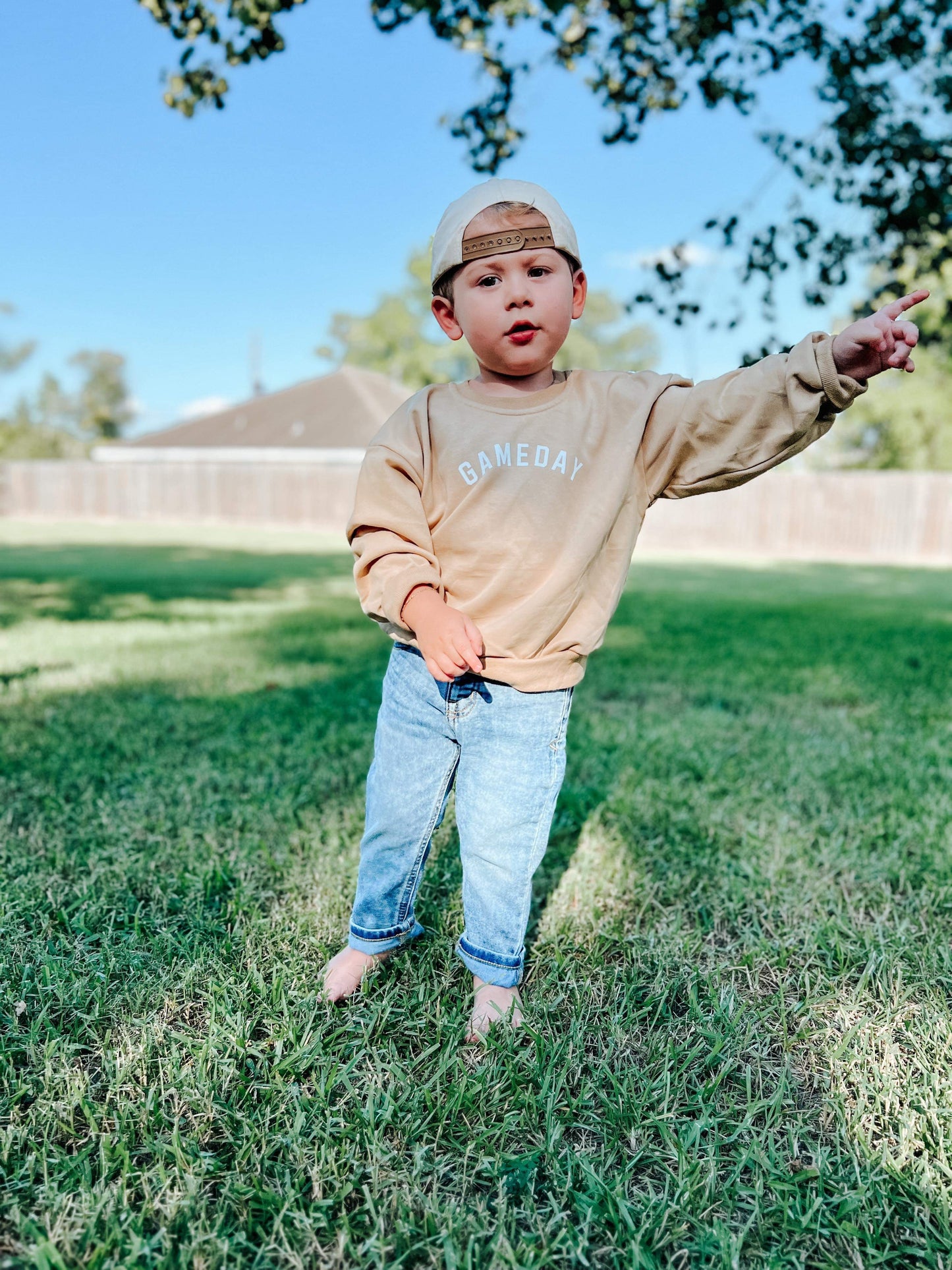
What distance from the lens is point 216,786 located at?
311cm

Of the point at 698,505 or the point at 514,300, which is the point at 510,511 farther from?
the point at 698,505

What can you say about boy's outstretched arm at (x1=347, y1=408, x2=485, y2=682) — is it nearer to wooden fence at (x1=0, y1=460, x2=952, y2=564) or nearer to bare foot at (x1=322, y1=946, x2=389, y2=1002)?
bare foot at (x1=322, y1=946, x2=389, y2=1002)

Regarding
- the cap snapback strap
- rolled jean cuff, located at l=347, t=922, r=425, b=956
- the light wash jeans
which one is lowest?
rolled jean cuff, located at l=347, t=922, r=425, b=956

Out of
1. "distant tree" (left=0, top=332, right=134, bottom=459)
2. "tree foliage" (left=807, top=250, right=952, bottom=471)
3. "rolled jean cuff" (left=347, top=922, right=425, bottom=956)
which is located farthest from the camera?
"distant tree" (left=0, top=332, right=134, bottom=459)

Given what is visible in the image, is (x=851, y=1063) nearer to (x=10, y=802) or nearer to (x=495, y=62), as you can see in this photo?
(x=10, y=802)

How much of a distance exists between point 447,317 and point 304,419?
31999mm

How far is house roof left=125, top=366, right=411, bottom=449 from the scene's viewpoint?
3102 centimetres

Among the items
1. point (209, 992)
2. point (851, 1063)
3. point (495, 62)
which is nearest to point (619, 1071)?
point (851, 1063)

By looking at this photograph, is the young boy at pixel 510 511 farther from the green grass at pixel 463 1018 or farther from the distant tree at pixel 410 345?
the distant tree at pixel 410 345

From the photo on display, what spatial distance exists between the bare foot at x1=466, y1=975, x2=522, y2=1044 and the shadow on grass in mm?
6082

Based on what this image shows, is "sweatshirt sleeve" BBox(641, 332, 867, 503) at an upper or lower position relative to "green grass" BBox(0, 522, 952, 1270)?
upper

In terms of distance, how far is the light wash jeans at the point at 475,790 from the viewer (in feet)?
6.11

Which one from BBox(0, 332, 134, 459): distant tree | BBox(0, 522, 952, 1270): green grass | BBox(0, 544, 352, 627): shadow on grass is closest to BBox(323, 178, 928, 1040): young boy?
BBox(0, 522, 952, 1270): green grass

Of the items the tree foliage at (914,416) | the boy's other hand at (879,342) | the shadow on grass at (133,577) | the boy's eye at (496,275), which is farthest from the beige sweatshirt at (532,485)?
the tree foliage at (914,416)
